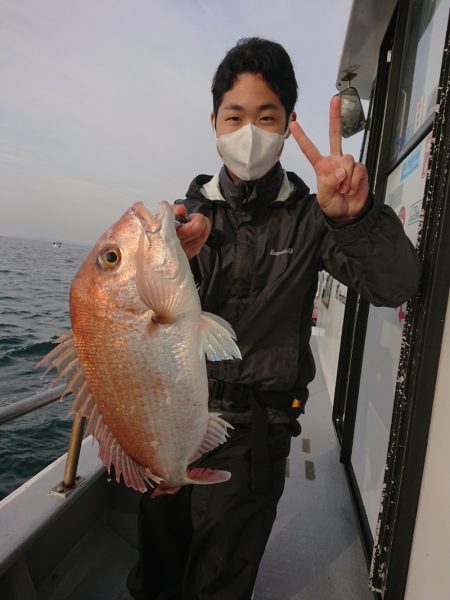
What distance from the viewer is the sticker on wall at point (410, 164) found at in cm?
226

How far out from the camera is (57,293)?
18.8m

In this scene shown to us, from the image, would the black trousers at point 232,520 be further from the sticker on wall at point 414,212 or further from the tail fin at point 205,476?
the sticker on wall at point 414,212

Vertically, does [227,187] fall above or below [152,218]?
above

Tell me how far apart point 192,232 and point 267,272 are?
545mm

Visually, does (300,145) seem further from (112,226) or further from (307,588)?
(307,588)

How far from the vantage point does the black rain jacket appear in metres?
1.86

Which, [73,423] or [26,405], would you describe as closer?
[26,405]

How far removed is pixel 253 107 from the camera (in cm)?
194

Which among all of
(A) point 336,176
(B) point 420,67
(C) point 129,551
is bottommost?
(C) point 129,551

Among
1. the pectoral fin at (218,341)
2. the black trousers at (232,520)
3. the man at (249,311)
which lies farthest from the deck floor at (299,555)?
the pectoral fin at (218,341)

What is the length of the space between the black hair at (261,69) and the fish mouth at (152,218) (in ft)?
3.20

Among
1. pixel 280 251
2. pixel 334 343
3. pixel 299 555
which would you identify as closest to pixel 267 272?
A: pixel 280 251

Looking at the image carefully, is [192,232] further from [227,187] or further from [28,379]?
[28,379]

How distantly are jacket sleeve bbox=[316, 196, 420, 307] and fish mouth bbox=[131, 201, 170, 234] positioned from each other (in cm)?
63
